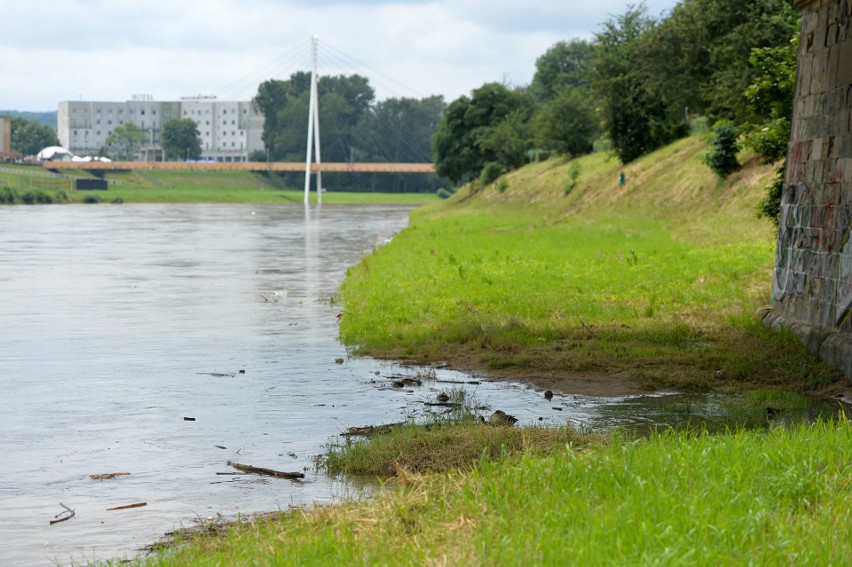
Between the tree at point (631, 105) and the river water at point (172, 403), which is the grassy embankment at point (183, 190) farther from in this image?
the river water at point (172, 403)

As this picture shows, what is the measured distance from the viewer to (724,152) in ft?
133

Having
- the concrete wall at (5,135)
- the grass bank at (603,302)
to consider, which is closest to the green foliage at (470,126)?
the grass bank at (603,302)

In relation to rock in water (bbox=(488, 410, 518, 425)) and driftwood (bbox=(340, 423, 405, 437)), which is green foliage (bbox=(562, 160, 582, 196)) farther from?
driftwood (bbox=(340, 423, 405, 437))

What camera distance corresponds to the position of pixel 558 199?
5953 centimetres

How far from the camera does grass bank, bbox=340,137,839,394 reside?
14391 mm

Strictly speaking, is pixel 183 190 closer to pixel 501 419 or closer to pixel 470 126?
pixel 470 126

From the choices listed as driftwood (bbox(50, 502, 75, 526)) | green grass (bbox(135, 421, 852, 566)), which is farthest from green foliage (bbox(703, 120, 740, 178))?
driftwood (bbox(50, 502, 75, 526))

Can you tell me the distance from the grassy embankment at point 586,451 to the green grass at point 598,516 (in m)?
0.02

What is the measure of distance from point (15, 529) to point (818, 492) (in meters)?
5.15

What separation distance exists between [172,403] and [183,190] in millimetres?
142600

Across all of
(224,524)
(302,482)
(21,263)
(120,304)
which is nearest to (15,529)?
(224,524)

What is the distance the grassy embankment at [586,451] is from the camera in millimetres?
6293

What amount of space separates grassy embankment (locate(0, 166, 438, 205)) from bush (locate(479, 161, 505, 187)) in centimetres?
5042

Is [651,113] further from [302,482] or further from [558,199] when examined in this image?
[302,482]
